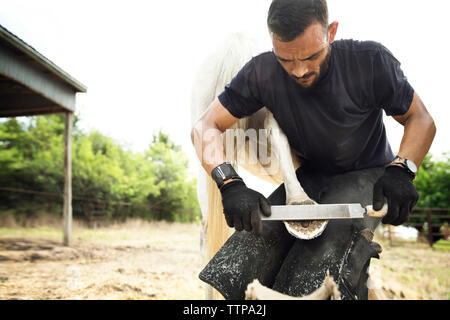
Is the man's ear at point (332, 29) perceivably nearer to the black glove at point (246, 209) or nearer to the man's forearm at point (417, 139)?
the man's forearm at point (417, 139)

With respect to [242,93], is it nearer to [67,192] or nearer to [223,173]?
[223,173]

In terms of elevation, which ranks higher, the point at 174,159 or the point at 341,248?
the point at 174,159

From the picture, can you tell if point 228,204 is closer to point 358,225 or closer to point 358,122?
point 358,225

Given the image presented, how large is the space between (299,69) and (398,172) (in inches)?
17.4

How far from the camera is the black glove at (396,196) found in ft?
2.82

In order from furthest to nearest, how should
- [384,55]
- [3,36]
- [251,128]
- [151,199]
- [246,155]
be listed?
[151,199], [3,36], [246,155], [251,128], [384,55]

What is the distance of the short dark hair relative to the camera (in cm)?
84

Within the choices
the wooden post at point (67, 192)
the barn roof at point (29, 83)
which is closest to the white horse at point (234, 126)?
the barn roof at point (29, 83)

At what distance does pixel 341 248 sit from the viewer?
2.85ft

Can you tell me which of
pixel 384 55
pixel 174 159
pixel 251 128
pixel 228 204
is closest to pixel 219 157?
pixel 228 204

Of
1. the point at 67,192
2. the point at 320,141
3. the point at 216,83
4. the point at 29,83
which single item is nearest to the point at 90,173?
the point at 67,192

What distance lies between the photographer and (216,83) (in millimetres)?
1552
